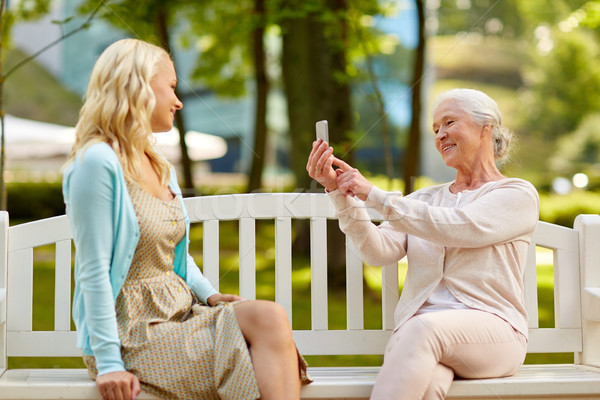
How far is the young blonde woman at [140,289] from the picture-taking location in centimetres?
194

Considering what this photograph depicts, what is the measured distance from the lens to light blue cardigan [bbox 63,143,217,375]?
76.2 inches

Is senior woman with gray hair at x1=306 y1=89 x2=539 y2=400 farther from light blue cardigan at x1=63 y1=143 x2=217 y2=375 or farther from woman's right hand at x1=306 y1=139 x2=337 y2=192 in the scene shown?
light blue cardigan at x1=63 y1=143 x2=217 y2=375

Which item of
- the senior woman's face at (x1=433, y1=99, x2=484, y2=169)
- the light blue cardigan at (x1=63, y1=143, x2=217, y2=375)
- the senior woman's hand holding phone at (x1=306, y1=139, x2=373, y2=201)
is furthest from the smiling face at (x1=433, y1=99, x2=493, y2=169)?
the light blue cardigan at (x1=63, y1=143, x2=217, y2=375)

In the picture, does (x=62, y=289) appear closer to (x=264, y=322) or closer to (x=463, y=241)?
(x=264, y=322)

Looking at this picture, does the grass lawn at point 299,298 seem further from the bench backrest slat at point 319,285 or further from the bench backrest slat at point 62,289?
the bench backrest slat at point 62,289

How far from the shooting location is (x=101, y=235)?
6.40 ft

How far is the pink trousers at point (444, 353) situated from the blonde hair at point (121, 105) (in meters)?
0.97

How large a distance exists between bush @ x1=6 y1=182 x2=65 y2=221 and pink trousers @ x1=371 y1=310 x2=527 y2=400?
11529 mm

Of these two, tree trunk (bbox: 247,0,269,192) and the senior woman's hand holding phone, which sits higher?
tree trunk (bbox: 247,0,269,192)

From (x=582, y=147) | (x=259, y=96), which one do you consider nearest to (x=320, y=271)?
(x=259, y=96)

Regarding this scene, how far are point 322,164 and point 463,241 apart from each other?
0.53 metres

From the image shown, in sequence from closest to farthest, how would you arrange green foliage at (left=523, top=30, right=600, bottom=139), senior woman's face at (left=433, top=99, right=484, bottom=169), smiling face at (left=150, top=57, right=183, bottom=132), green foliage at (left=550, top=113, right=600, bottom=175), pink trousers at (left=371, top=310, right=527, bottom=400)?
1. pink trousers at (left=371, top=310, right=527, bottom=400)
2. smiling face at (left=150, top=57, right=183, bottom=132)
3. senior woman's face at (left=433, top=99, right=484, bottom=169)
4. green foliage at (left=550, top=113, right=600, bottom=175)
5. green foliage at (left=523, top=30, right=600, bottom=139)

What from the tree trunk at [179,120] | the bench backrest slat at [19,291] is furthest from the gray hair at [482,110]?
the tree trunk at [179,120]

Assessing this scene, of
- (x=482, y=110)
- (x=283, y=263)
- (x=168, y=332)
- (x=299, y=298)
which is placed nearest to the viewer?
(x=168, y=332)
